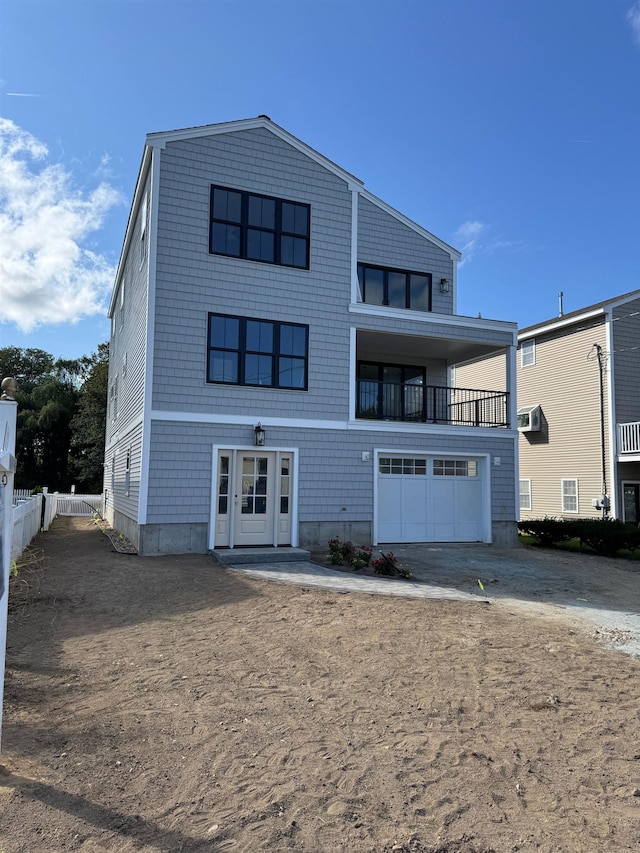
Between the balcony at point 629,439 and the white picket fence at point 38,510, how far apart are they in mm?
17306

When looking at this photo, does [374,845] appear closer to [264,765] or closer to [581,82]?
[264,765]

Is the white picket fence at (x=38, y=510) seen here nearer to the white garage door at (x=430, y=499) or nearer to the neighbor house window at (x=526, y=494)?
the white garage door at (x=430, y=499)

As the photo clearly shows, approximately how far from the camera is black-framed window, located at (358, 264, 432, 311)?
14805mm

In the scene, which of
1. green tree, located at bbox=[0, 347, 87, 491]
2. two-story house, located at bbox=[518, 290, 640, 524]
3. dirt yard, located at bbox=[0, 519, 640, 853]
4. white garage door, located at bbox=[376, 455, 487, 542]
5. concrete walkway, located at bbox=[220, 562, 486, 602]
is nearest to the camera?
dirt yard, located at bbox=[0, 519, 640, 853]

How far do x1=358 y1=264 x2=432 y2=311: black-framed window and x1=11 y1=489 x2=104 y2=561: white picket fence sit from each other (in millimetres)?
9595

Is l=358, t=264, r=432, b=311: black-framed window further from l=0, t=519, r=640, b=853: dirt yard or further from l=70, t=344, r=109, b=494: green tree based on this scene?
l=70, t=344, r=109, b=494: green tree

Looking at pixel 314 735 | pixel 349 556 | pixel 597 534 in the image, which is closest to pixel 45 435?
pixel 349 556

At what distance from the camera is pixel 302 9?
976 cm

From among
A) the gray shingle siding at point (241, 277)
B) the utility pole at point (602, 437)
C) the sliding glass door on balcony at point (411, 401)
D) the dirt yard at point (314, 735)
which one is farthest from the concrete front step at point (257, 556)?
the utility pole at point (602, 437)

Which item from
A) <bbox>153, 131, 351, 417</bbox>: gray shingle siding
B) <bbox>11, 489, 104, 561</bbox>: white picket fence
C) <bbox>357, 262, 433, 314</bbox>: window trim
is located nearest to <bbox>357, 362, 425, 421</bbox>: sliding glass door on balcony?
<bbox>153, 131, 351, 417</bbox>: gray shingle siding

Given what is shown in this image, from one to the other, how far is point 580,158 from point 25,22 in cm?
1139

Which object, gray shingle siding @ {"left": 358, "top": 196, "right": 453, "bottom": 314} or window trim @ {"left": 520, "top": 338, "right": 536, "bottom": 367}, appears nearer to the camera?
gray shingle siding @ {"left": 358, "top": 196, "right": 453, "bottom": 314}

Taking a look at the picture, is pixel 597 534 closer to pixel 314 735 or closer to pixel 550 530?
pixel 550 530

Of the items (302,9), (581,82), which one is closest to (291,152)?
(302,9)
